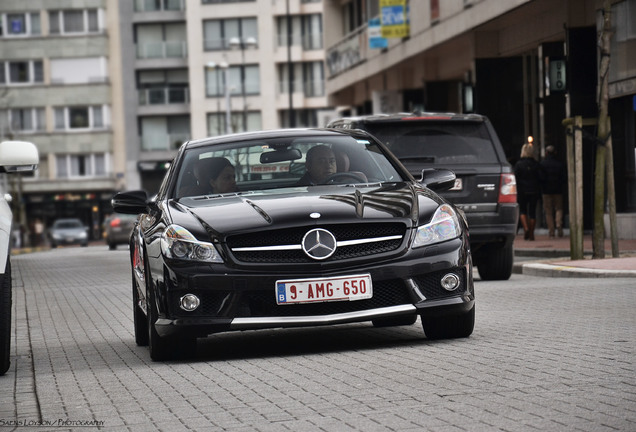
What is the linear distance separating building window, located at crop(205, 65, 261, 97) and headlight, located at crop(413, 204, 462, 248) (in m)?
83.5

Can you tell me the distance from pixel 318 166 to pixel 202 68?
8367cm

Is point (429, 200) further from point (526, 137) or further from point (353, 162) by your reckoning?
point (526, 137)

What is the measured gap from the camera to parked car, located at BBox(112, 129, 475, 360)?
890 cm

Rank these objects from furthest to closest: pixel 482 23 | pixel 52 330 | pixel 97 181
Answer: pixel 97 181 < pixel 482 23 < pixel 52 330

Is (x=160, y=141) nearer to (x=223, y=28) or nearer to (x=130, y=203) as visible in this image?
(x=223, y=28)

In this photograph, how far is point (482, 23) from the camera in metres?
32.7

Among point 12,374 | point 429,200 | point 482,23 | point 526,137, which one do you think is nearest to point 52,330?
point 12,374

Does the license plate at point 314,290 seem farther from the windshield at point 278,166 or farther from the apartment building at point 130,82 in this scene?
the apartment building at point 130,82

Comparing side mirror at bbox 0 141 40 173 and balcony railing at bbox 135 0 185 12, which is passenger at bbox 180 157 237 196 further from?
balcony railing at bbox 135 0 185 12

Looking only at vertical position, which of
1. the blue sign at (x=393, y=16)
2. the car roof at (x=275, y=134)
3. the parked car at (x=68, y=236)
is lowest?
the parked car at (x=68, y=236)

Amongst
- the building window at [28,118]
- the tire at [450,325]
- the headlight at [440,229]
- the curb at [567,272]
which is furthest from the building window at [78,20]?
the headlight at [440,229]

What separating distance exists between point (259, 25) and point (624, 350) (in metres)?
85.5

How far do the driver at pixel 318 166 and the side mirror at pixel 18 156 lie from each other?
75.7 inches

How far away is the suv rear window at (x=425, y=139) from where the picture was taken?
16734mm
